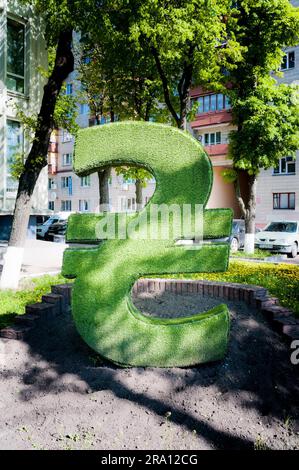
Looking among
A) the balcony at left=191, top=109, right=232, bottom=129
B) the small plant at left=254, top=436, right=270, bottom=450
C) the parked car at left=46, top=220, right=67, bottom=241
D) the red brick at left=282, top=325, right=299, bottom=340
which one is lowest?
the small plant at left=254, top=436, right=270, bottom=450

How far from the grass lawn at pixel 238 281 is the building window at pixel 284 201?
20309 millimetres

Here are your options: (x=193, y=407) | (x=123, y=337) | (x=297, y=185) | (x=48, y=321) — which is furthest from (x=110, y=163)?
(x=297, y=185)

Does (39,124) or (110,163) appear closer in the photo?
(110,163)

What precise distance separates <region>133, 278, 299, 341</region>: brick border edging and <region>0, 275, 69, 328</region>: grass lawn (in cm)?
181

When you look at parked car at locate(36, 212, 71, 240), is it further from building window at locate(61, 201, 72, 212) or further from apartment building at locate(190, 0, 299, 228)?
building window at locate(61, 201, 72, 212)

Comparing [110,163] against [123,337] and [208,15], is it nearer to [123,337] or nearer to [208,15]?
[123,337]

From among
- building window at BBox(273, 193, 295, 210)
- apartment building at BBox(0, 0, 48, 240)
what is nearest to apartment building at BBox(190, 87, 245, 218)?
building window at BBox(273, 193, 295, 210)

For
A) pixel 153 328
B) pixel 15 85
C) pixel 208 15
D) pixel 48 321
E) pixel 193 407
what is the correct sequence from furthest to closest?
pixel 15 85, pixel 208 15, pixel 48 321, pixel 153 328, pixel 193 407

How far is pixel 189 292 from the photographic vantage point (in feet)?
21.6

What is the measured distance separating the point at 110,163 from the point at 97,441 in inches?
108

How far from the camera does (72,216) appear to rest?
4621 mm

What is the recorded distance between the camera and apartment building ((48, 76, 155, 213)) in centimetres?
3881

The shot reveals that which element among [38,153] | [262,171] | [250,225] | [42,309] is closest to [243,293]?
[42,309]

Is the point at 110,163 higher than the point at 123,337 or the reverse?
higher
